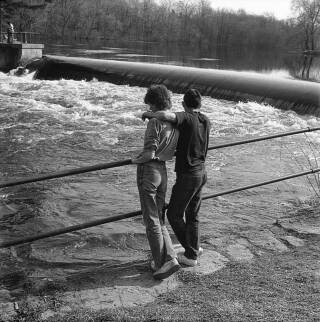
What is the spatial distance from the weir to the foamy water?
731mm

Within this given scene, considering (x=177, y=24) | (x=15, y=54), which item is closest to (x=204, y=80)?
(x=15, y=54)

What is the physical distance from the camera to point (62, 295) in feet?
12.1

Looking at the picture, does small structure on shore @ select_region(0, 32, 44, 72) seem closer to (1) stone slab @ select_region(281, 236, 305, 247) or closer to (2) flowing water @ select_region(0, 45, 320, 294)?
(2) flowing water @ select_region(0, 45, 320, 294)

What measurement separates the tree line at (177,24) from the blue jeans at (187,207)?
83.4m

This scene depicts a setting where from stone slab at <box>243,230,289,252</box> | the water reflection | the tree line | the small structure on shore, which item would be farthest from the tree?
stone slab at <box>243,230,289,252</box>

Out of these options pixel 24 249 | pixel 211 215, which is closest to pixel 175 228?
pixel 24 249

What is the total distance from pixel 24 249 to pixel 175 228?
244 centimetres

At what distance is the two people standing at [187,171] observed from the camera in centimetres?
371

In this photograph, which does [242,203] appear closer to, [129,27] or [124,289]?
[124,289]

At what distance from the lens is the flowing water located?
6440 millimetres

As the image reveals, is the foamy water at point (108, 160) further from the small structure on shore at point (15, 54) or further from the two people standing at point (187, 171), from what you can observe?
the small structure on shore at point (15, 54)

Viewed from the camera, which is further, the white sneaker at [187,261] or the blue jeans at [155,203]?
the white sneaker at [187,261]

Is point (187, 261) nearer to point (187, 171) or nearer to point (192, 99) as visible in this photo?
point (187, 171)

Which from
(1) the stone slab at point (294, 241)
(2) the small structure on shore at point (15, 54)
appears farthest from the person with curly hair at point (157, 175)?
(2) the small structure on shore at point (15, 54)
